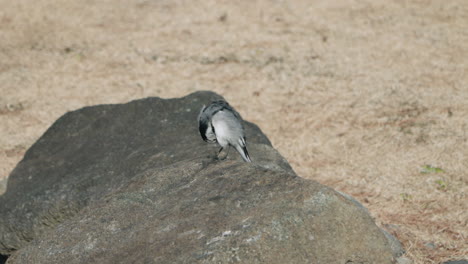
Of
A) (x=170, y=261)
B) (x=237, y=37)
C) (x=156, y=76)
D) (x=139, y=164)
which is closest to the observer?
(x=170, y=261)

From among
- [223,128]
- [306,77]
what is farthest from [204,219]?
[306,77]

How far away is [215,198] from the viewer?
3150 mm

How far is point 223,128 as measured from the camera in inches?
156

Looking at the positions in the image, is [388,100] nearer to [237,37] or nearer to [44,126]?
[237,37]

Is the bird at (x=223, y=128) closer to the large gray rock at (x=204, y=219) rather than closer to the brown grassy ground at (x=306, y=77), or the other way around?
the large gray rock at (x=204, y=219)

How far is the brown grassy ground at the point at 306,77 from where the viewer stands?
6.32 m

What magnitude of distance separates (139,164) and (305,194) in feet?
6.88

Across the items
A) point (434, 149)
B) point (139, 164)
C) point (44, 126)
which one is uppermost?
point (139, 164)

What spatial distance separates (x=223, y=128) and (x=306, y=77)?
222 inches

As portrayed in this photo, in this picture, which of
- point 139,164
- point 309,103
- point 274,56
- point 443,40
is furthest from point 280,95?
point 139,164

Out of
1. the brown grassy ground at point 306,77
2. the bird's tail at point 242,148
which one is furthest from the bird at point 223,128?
the brown grassy ground at point 306,77

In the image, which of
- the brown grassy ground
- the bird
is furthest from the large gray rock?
the brown grassy ground

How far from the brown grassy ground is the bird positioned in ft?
6.26

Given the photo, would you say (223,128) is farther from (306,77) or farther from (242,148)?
(306,77)
